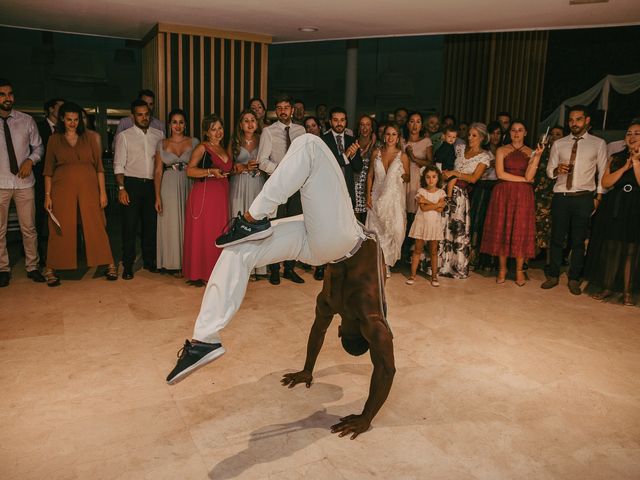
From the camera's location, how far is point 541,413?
9.70 ft

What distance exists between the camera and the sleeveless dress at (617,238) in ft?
16.3

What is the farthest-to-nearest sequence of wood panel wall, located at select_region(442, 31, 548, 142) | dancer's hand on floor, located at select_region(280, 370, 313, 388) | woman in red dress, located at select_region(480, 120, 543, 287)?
wood panel wall, located at select_region(442, 31, 548, 142) < woman in red dress, located at select_region(480, 120, 543, 287) < dancer's hand on floor, located at select_region(280, 370, 313, 388)

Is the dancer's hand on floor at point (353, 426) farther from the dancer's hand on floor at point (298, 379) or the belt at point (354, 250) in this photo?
the belt at point (354, 250)

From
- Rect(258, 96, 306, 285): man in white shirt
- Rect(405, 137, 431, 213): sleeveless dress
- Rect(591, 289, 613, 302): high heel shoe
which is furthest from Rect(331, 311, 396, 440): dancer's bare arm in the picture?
Rect(591, 289, 613, 302): high heel shoe

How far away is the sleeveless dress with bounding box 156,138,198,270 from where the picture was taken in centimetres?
526

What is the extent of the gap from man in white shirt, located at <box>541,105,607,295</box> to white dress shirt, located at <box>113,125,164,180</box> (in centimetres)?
391

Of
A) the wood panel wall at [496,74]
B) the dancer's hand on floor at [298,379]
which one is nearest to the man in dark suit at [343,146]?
the dancer's hand on floor at [298,379]

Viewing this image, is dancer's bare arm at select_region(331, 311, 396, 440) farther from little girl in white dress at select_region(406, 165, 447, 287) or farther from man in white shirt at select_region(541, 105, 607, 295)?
man in white shirt at select_region(541, 105, 607, 295)

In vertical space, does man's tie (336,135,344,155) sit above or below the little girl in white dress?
above

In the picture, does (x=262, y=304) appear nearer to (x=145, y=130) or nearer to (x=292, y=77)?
(x=145, y=130)

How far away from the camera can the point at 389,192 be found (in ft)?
18.1

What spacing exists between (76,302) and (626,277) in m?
4.87

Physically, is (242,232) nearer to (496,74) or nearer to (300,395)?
(300,395)

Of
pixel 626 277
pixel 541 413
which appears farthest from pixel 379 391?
pixel 626 277
